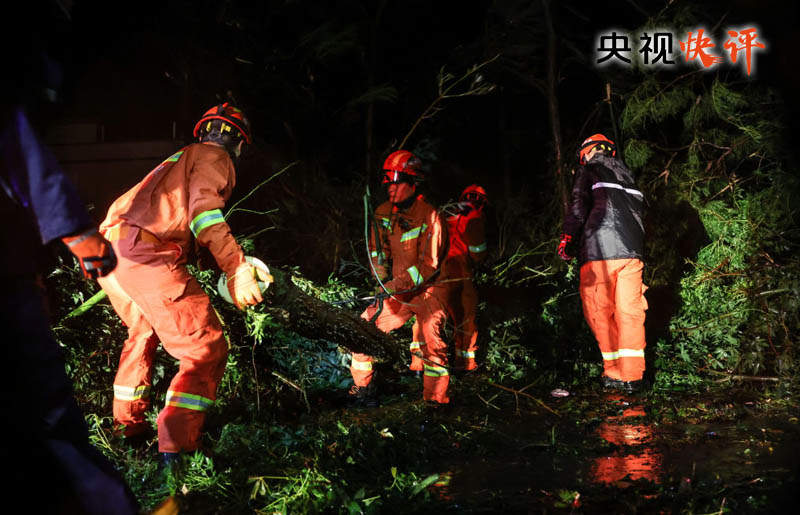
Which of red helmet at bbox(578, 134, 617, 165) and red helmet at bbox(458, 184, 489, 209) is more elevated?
red helmet at bbox(578, 134, 617, 165)

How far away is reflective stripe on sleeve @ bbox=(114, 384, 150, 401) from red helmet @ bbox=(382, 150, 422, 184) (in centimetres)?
257

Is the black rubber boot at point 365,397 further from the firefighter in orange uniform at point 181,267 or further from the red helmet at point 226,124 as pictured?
the red helmet at point 226,124

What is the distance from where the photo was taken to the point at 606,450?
3.54 meters

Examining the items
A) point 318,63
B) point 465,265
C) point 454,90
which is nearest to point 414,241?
point 465,265

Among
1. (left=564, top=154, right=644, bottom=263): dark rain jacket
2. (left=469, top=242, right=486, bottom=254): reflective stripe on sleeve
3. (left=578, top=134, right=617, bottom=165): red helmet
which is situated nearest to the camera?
(left=564, top=154, right=644, bottom=263): dark rain jacket

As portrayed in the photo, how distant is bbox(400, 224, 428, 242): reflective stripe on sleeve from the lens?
479cm

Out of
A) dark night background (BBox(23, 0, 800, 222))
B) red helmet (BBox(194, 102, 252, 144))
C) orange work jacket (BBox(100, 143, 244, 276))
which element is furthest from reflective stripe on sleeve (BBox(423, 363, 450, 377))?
dark night background (BBox(23, 0, 800, 222))

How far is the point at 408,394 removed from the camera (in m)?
5.23

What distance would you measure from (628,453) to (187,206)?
118 inches

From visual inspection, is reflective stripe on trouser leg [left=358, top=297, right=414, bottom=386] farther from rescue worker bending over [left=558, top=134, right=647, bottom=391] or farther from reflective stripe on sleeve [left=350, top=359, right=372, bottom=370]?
rescue worker bending over [left=558, top=134, right=647, bottom=391]

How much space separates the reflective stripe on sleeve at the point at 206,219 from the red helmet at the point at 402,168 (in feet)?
6.92

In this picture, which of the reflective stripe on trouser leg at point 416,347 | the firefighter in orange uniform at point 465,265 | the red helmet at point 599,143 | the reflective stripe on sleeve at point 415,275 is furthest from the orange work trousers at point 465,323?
the red helmet at point 599,143

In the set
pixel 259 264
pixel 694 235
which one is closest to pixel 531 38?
pixel 694 235

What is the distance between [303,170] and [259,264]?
4367 mm
